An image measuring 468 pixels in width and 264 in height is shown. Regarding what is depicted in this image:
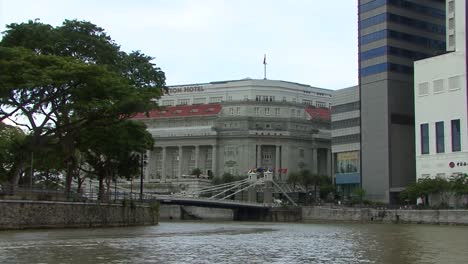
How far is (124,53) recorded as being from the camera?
8025 centimetres

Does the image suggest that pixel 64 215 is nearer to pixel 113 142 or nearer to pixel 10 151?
pixel 113 142

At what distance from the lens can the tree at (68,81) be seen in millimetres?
60656

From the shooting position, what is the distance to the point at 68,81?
62750mm

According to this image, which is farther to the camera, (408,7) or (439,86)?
(408,7)

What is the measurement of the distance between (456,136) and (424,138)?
9.11 meters

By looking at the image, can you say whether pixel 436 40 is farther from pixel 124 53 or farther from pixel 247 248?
pixel 247 248

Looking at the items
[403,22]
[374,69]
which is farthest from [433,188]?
[403,22]

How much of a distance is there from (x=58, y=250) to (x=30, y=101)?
31214 mm

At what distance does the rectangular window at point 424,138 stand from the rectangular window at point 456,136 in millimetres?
7141

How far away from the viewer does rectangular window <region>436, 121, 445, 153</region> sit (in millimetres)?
145788

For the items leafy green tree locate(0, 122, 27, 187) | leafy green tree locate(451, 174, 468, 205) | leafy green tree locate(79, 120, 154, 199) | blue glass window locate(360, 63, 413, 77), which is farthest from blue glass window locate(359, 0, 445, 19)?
leafy green tree locate(0, 122, 27, 187)

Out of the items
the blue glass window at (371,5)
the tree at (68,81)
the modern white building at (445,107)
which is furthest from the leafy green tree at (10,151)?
the blue glass window at (371,5)

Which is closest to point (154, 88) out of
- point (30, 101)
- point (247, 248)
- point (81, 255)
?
point (30, 101)

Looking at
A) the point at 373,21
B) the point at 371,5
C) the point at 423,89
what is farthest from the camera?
the point at 371,5
